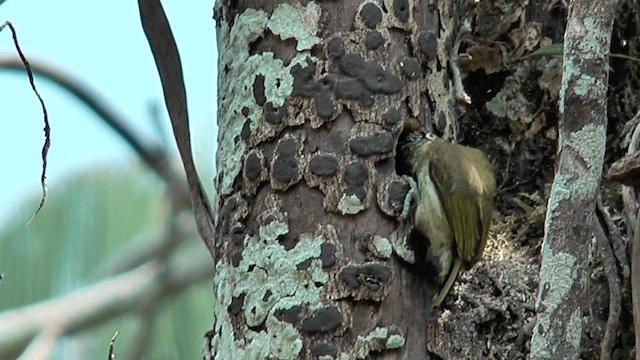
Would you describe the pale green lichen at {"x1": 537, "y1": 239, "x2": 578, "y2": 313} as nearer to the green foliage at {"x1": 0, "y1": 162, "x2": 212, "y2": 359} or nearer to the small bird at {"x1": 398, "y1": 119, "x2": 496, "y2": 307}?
the small bird at {"x1": 398, "y1": 119, "x2": 496, "y2": 307}

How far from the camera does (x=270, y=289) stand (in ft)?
4.82

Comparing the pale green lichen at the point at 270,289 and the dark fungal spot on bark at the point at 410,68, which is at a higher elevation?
the dark fungal spot on bark at the point at 410,68

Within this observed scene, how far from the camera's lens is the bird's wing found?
1575 millimetres

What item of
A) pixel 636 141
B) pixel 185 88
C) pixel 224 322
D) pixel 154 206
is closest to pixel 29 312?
pixel 154 206

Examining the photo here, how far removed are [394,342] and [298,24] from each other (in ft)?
1.65

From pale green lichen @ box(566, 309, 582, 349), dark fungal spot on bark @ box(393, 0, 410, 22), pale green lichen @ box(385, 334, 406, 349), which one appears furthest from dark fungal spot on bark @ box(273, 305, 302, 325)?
dark fungal spot on bark @ box(393, 0, 410, 22)

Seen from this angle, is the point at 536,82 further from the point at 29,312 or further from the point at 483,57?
the point at 29,312

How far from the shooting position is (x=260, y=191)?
1.52 m

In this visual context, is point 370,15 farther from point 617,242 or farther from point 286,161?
point 617,242

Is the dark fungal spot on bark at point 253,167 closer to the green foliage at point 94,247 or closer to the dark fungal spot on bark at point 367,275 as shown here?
the dark fungal spot on bark at point 367,275

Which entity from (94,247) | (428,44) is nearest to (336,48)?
(428,44)

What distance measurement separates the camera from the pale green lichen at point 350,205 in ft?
4.80

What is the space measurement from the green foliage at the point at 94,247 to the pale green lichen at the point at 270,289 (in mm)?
1080

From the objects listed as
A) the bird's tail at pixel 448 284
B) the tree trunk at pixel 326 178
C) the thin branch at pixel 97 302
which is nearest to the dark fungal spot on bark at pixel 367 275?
the tree trunk at pixel 326 178
